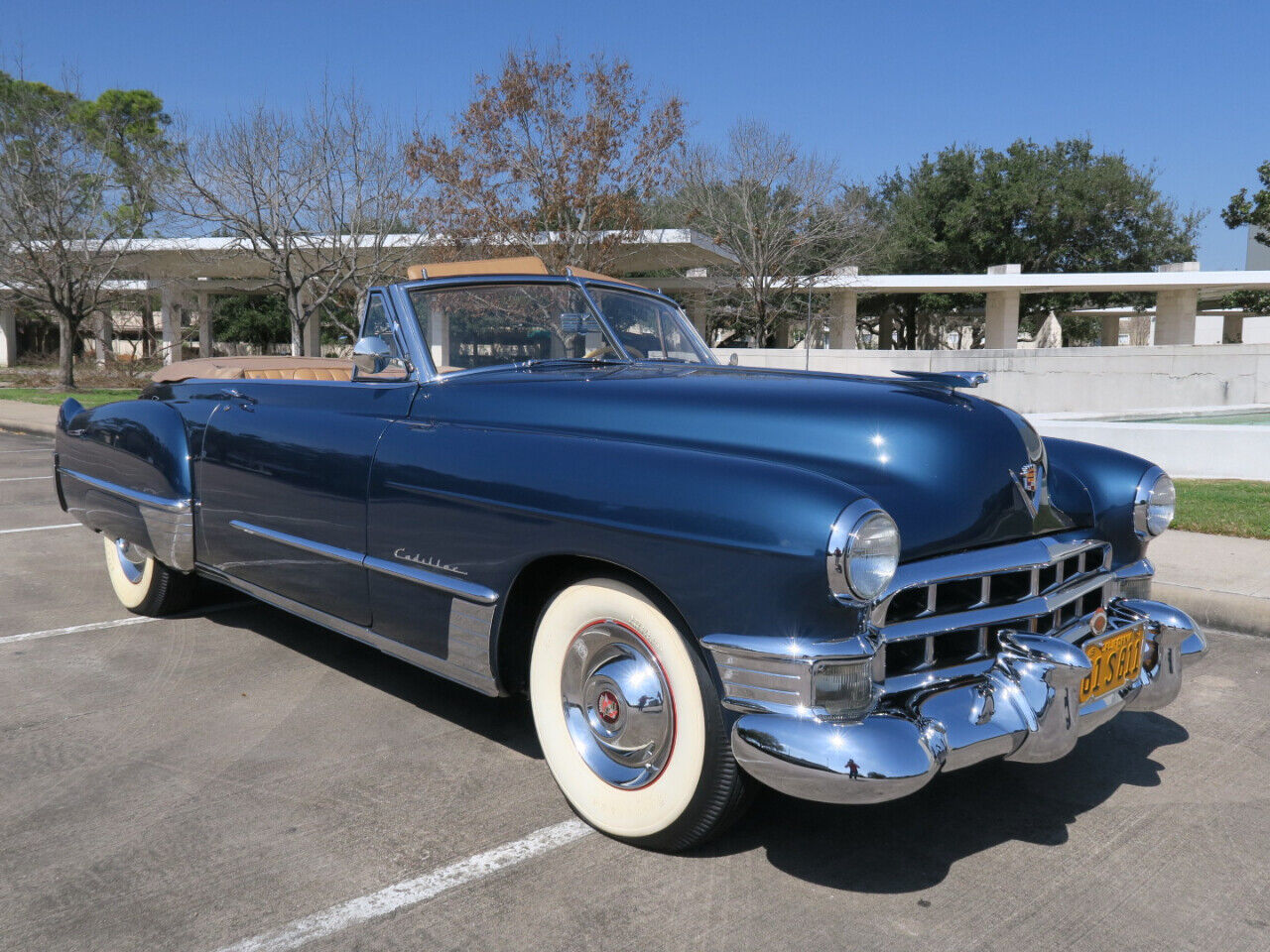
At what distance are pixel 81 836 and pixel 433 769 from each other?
3.23 feet

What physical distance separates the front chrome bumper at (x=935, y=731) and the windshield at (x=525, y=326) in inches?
72.8

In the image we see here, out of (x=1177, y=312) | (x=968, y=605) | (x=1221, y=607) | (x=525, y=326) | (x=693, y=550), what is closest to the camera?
(x=693, y=550)

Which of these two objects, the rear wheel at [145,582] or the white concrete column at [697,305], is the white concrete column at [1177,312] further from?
the rear wheel at [145,582]

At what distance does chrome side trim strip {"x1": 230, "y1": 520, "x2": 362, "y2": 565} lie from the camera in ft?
11.3

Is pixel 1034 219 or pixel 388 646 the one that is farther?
Answer: pixel 1034 219

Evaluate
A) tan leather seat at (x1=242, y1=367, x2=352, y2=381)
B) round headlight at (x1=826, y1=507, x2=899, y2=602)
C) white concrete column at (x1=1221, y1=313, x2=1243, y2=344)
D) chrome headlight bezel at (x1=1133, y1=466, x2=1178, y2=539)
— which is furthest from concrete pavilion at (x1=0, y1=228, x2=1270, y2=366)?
round headlight at (x1=826, y1=507, x2=899, y2=602)

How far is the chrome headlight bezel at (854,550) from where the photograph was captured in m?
2.27

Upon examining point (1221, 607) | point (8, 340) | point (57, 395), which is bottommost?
point (1221, 607)

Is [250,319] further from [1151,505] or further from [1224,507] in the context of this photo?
[1151,505]

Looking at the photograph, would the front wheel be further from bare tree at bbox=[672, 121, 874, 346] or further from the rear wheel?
bare tree at bbox=[672, 121, 874, 346]

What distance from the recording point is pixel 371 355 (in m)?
3.62

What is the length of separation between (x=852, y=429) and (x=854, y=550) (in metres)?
0.56

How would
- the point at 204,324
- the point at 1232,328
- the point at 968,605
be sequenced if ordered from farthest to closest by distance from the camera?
1. the point at 1232,328
2. the point at 204,324
3. the point at 968,605

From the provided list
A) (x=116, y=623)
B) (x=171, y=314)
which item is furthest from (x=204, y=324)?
(x=116, y=623)
